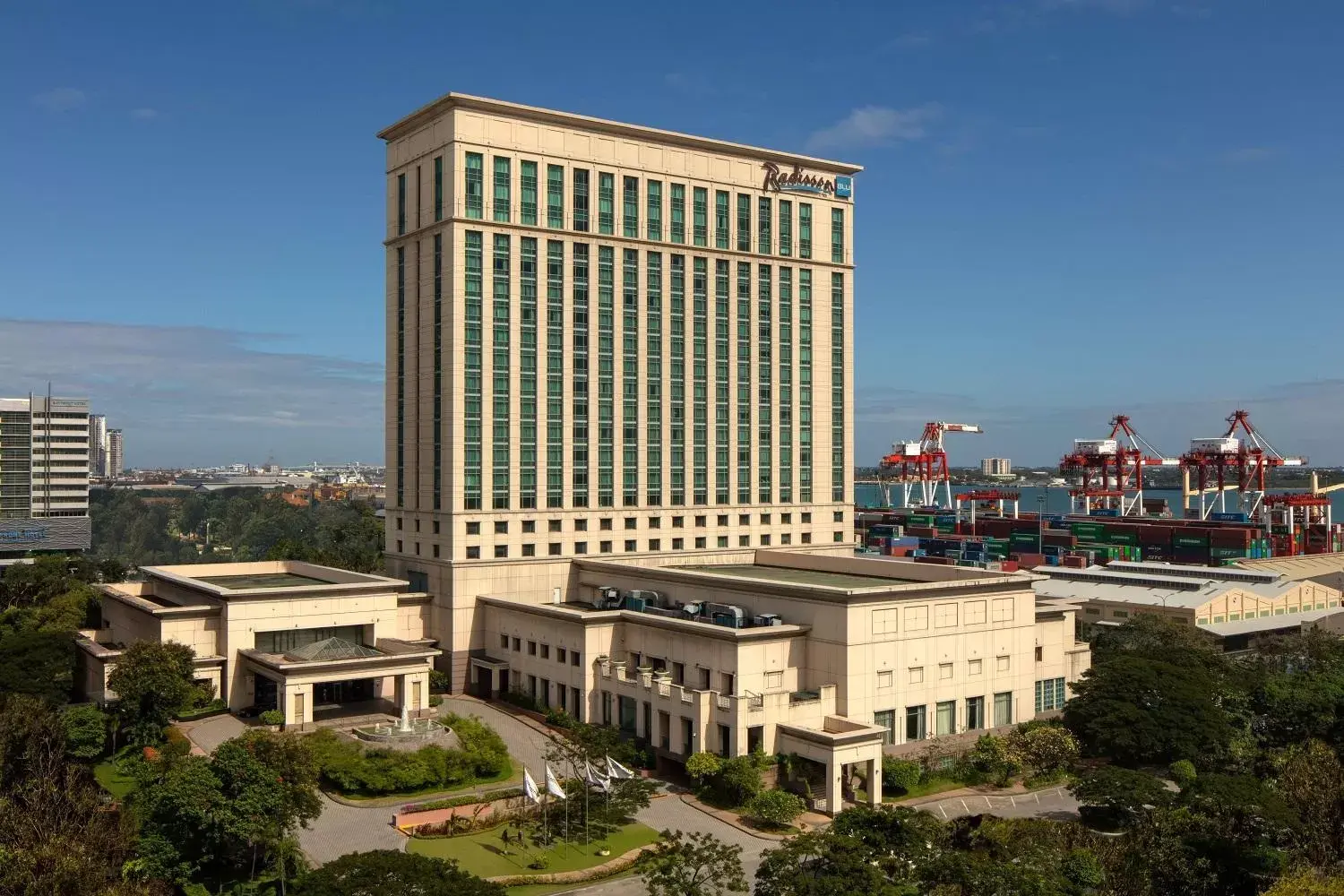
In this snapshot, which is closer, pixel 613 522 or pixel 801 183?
pixel 613 522

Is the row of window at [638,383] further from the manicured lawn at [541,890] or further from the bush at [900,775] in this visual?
the manicured lawn at [541,890]

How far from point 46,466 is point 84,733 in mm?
114725

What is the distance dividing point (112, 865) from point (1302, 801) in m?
43.8

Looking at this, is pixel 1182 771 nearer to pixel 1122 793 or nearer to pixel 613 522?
pixel 1122 793

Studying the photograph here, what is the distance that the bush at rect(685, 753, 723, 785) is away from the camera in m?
53.1

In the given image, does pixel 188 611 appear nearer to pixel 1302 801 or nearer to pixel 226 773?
pixel 226 773

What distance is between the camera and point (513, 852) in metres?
46.0

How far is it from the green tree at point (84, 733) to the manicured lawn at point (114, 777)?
76cm

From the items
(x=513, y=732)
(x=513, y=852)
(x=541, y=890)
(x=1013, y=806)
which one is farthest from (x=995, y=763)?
(x=513, y=732)

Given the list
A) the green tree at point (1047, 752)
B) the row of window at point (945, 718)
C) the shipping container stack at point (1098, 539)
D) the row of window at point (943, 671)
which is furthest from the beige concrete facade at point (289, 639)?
the shipping container stack at point (1098, 539)

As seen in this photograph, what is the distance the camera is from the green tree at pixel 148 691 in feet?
185

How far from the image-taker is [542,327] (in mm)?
74062

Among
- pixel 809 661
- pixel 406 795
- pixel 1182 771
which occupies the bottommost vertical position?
pixel 406 795

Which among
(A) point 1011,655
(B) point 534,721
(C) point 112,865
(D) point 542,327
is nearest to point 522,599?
(B) point 534,721
